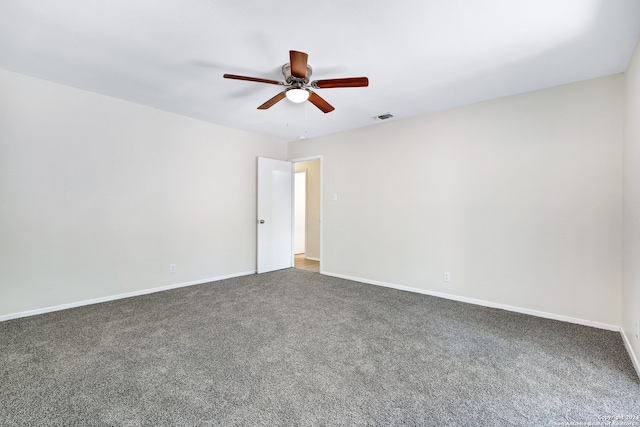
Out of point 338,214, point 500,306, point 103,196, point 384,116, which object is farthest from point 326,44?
point 500,306

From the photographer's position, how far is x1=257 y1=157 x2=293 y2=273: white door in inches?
199

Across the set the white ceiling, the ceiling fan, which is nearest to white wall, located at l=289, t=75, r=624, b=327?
the white ceiling

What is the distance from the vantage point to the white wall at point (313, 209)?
252 inches

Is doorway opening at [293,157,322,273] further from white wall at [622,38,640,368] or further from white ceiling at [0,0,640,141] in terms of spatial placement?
white wall at [622,38,640,368]

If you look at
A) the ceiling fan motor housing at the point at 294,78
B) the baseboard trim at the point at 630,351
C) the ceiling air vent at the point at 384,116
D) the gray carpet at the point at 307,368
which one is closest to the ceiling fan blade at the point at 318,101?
the ceiling fan motor housing at the point at 294,78

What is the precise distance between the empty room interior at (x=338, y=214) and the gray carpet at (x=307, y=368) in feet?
0.06

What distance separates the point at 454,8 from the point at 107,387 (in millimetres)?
3330

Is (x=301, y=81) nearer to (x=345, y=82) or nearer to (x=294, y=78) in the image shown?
(x=294, y=78)

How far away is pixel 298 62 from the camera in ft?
6.93

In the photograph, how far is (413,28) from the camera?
2.07m

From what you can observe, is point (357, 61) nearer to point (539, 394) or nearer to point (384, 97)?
point (384, 97)

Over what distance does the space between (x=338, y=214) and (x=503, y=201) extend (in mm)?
2387

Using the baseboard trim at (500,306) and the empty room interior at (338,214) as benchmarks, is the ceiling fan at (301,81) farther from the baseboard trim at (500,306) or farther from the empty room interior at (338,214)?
the baseboard trim at (500,306)

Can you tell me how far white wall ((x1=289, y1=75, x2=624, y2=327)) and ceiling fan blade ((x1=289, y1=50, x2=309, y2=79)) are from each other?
7.35ft
